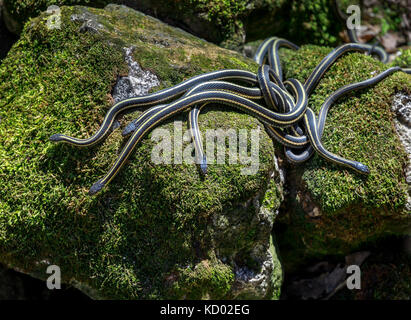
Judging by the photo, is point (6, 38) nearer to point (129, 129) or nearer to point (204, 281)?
point (129, 129)

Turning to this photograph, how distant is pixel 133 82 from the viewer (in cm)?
402

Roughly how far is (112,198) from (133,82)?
138cm

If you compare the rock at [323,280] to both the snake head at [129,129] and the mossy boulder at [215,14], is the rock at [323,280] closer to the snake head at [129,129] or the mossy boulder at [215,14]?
the snake head at [129,129]

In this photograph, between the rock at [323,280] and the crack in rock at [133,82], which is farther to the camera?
the rock at [323,280]

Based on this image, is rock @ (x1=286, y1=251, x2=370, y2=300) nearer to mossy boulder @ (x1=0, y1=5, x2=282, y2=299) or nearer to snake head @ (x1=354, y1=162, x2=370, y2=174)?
mossy boulder @ (x1=0, y1=5, x2=282, y2=299)

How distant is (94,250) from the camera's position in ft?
12.9

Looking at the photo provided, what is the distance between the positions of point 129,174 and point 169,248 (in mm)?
966

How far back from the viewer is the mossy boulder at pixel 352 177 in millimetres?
4117

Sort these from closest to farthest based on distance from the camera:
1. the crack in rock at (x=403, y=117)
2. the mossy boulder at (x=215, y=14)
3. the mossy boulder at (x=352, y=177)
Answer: the mossy boulder at (x=352, y=177)
the crack in rock at (x=403, y=117)
the mossy boulder at (x=215, y=14)

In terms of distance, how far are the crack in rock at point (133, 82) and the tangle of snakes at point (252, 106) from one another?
0.57ft

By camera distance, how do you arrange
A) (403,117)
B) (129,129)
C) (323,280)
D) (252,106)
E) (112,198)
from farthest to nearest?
(323,280)
(403,117)
(252,106)
(112,198)
(129,129)

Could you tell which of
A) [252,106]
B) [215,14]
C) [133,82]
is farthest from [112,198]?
[215,14]

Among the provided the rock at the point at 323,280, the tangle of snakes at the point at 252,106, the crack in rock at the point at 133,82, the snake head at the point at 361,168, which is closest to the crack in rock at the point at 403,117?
the tangle of snakes at the point at 252,106
